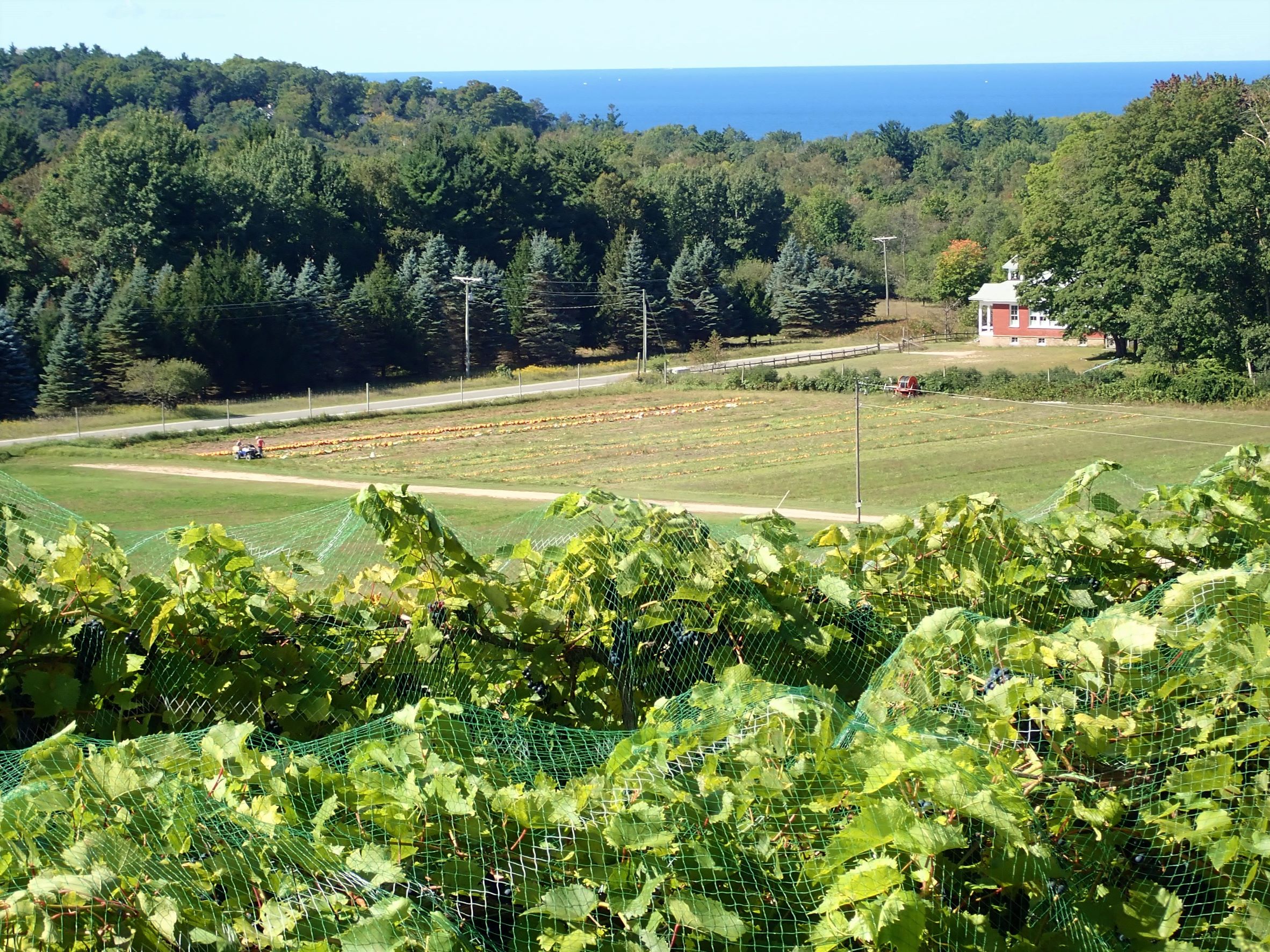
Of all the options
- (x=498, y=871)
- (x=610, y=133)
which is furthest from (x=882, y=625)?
(x=610, y=133)

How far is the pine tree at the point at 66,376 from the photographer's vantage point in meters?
48.7

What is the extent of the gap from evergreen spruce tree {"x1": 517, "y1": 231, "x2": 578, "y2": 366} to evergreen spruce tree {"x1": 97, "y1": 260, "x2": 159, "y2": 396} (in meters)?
19.1

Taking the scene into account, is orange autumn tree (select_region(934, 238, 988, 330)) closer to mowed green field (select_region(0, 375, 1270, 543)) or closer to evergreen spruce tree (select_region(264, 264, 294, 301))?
mowed green field (select_region(0, 375, 1270, 543))

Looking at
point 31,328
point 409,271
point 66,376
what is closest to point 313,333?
point 409,271

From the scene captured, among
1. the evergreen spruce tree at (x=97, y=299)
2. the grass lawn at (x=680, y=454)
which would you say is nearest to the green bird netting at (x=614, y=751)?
the grass lawn at (x=680, y=454)

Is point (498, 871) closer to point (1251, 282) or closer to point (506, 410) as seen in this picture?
point (506, 410)

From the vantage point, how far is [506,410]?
159ft

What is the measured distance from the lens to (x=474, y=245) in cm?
7344

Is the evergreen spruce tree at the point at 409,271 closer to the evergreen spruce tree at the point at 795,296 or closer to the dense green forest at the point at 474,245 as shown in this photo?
the dense green forest at the point at 474,245

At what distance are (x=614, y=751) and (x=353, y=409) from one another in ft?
157

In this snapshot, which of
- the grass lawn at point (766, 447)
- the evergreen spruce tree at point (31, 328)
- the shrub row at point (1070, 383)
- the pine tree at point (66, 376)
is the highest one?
the evergreen spruce tree at point (31, 328)

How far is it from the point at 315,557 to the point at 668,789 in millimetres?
2702

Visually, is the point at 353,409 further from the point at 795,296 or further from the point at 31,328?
the point at 795,296

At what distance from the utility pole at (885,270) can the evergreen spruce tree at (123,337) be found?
4339cm
